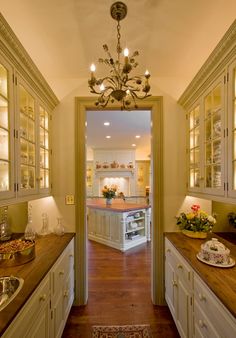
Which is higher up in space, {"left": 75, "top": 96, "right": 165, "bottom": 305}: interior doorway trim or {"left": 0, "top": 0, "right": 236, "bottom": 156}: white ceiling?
{"left": 0, "top": 0, "right": 236, "bottom": 156}: white ceiling

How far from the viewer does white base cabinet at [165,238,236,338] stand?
110 cm

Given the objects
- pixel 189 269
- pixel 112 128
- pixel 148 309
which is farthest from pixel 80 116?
pixel 112 128

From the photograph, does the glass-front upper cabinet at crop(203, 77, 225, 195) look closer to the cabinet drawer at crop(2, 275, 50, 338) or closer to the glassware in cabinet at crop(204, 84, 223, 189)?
the glassware in cabinet at crop(204, 84, 223, 189)

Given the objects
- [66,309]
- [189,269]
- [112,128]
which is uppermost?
[112,128]

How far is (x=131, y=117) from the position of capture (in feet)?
15.7

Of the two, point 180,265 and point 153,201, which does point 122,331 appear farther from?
point 153,201

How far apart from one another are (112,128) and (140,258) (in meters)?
3.54

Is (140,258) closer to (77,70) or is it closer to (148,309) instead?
(148,309)

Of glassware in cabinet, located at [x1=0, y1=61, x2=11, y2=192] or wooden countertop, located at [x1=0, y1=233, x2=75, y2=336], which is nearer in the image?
wooden countertop, located at [x1=0, y1=233, x2=75, y2=336]

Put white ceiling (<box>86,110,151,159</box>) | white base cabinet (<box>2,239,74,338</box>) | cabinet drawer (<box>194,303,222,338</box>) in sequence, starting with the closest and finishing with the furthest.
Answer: white base cabinet (<box>2,239,74,338</box>)
cabinet drawer (<box>194,303,222,338</box>)
white ceiling (<box>86,110,151,159</box>)

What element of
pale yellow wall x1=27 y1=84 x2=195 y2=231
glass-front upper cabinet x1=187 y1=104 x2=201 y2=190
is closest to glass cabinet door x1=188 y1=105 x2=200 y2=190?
glass-front upper cabinet x1=187 y1=104 x2=201 y2=190

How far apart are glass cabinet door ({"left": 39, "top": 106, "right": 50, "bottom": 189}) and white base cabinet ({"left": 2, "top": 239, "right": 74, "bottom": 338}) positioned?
782 millimetres

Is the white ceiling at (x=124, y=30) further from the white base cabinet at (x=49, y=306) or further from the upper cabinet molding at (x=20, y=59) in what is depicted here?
the white base cabinet at (x=49, y=306)

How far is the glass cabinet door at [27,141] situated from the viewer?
1.66 metres
